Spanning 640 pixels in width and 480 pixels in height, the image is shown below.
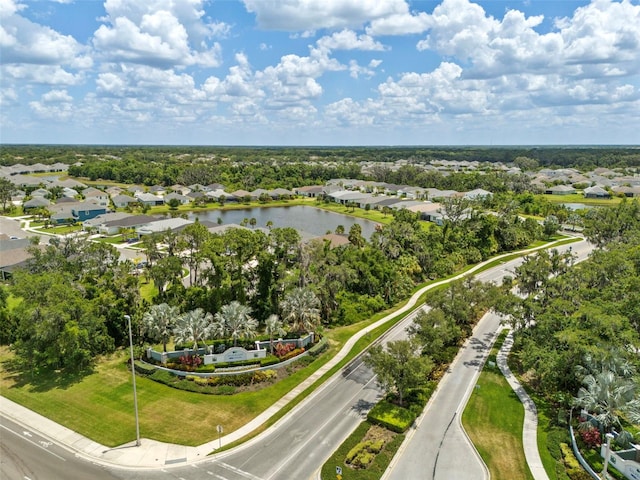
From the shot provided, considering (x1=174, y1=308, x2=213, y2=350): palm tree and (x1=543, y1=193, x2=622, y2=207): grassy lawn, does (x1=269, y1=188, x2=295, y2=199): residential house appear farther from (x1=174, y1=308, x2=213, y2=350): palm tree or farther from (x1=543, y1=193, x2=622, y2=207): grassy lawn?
(x1=174, y1=308, x2=213, y2=350): palm tree

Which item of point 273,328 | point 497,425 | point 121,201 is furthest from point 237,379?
point 121,201

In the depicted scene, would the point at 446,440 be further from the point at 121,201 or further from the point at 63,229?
the point at 121,201

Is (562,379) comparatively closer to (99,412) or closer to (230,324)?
→ (230,324)

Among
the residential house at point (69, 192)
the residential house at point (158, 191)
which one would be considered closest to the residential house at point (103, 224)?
the residential house at point (158, 191)

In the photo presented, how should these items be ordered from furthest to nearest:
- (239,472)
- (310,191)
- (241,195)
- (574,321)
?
(310,191), (241,195), (574,321), (239,472)

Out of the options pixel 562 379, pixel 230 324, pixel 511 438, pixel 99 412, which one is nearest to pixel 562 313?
pixel 562 379
